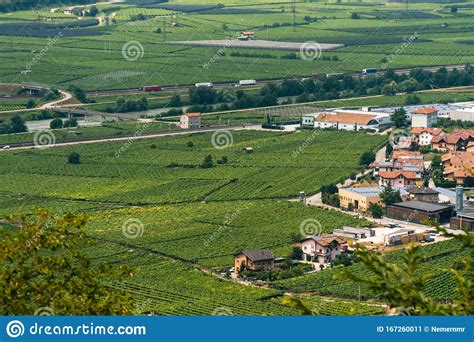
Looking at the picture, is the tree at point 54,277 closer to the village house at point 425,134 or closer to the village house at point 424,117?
the village house at point 425,134

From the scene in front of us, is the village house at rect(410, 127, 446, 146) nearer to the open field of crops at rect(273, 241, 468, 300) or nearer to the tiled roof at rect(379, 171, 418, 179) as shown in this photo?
the tiled roof at rect(379, 171, 418, 179)

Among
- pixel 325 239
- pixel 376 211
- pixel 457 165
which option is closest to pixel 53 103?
pixel 457 165

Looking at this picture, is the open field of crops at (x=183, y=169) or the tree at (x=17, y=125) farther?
the tree at (x=17, y=125)

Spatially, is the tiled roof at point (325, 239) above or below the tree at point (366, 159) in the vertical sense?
below

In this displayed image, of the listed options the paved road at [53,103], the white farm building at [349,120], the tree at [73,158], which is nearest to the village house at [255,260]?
the tree at [73,158]

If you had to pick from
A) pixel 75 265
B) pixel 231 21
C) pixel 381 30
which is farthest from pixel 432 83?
pixel 75 265

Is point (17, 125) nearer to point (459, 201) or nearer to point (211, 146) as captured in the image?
point (211, 146)

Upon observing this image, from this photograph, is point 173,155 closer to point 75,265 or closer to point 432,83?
point 432,83

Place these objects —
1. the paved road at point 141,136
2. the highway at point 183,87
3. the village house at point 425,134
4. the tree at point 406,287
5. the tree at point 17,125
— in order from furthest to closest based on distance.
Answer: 1. the highway at point 183,87
2. the tree at point 17,125
3. the paved road at point 141,136
4. the village house at point 425,134
5. the tree at point 406,287
